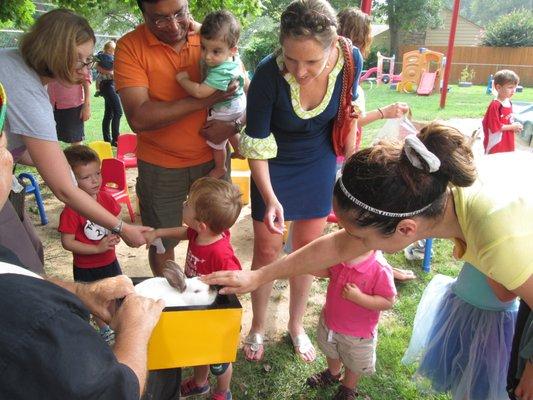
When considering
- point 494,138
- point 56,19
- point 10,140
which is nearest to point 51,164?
point 10,140

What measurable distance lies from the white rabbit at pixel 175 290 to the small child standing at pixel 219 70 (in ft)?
3.76

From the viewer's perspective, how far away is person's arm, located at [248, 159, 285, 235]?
223cm

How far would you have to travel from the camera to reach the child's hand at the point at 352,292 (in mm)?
2053

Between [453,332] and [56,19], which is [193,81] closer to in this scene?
[56,19]

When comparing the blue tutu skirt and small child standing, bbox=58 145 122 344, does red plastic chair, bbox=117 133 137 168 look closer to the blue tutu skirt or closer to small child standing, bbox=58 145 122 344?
small child standing, bbox=58 145 122 344

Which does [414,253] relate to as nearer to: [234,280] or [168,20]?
[234,280]

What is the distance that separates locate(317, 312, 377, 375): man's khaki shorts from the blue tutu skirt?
0.91 feet

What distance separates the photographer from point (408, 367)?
8.78 feet

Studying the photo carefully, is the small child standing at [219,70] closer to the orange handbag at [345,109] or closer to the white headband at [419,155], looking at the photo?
the orange handbag at [345,109]

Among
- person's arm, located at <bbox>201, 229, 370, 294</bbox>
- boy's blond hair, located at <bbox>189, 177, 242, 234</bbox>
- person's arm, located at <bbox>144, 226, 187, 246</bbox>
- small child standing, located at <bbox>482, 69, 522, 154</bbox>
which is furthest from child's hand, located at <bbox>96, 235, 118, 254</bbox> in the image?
small child standing, located at <bbox>482, 69, 522, 154</bbox>

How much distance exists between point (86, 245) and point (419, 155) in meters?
2.06

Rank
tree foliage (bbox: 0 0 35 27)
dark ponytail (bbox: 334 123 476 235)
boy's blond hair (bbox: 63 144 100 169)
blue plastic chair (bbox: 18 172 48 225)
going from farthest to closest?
tree foliage (bbox: 0 0 35 27) < blue plastic chair (bbox: 18 172 48 225) < boy's blond hair (bbox: 63 144 100 169) < dark ponytail (bbox: 334 123 476 235)

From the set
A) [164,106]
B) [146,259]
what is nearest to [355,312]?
[164,106]

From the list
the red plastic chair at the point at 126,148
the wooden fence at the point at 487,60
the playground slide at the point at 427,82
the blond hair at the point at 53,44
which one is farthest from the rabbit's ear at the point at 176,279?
the wooden fence at the point at 487,60
